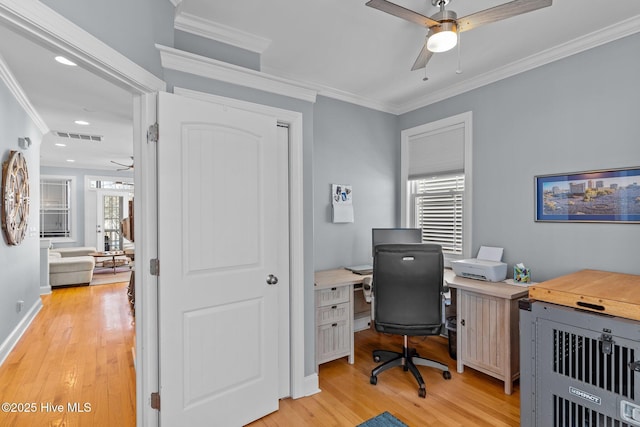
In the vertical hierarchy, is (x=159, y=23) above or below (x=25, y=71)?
below

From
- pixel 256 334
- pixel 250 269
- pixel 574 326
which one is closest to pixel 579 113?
pixel 574 326

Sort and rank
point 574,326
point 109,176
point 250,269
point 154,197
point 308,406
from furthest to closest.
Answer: point 109,176 < point 308,406 < point 250,269 < point 154,197 < point 574,326

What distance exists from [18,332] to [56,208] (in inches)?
226

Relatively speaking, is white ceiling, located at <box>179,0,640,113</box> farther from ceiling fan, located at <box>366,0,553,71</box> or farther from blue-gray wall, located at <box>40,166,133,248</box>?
blue-gray wall, located at <box>40,166,133,248</box>

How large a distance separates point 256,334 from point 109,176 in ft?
28.4

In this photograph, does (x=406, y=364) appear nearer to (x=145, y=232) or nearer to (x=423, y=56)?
(x=145, y=232)

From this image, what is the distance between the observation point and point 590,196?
2.58m

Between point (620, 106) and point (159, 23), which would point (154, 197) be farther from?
point (620, 106)

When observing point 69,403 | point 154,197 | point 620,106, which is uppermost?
point 620,106

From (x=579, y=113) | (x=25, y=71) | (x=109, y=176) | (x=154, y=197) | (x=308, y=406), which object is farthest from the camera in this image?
(x=109, y=176)

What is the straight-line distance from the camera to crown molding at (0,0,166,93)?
3.69 ft

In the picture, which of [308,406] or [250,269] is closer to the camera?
[250,269]

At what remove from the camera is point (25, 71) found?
3.07 metres

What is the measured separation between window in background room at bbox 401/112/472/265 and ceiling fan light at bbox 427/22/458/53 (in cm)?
163
